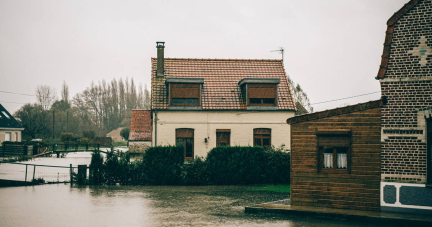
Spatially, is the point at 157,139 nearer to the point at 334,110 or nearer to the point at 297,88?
the point at 334,110

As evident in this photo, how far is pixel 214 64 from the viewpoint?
29.8 m

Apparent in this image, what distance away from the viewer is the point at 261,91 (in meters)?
27.2

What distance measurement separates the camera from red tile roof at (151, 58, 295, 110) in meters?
26.9

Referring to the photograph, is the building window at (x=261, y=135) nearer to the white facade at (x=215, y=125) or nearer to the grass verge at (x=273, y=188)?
the white facade at (x=215, y=125)

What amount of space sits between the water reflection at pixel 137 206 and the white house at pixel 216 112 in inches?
307

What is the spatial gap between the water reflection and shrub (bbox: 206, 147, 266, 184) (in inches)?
41.5

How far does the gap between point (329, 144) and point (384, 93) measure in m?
2.16

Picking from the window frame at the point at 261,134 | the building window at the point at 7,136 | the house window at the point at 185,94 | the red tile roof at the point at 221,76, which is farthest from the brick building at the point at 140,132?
the building window at the point at 7,136

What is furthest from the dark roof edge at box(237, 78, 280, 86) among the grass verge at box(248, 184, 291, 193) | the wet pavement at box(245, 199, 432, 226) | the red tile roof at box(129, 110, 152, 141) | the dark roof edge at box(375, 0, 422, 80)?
the red tile roof at box(129, 110, 152, 141)

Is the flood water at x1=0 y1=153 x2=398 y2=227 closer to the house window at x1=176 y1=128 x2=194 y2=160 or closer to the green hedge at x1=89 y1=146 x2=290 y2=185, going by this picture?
the green hedge at x1=89 y1=146 x2=290 y2=185

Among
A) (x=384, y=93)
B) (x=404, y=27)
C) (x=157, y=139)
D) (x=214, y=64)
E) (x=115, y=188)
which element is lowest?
(x=115, y=188)

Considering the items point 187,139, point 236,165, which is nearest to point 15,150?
point 187,139

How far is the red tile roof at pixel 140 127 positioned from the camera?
3956cm

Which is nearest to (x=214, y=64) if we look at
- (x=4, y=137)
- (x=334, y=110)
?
(x=334, y=110)
